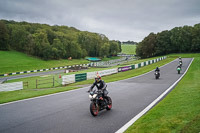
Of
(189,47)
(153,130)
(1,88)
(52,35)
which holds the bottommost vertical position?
(1,88)

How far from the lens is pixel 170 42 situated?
308 ft

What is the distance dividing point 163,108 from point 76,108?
14.7ft

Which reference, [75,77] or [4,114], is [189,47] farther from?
[4,114]

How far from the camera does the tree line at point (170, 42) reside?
9019 cm

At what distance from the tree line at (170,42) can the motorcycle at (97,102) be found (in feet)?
289

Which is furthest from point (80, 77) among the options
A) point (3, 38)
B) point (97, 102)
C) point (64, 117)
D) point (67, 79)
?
point (3, 38)

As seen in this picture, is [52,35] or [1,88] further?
[52,35]

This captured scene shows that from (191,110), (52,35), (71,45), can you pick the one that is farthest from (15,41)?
(191,110)

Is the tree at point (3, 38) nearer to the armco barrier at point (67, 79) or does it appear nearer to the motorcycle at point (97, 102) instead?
the armco barrier at point (67, 79)

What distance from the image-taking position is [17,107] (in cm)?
923

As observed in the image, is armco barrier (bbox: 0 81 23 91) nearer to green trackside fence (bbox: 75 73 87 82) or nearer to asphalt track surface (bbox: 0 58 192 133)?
green trackside fence (bbox: 75 73 87 82)

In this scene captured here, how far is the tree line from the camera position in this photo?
9019 centimetres

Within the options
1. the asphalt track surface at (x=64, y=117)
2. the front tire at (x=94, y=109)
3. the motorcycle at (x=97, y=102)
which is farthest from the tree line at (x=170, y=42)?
the front tire at (x=94, y=109)

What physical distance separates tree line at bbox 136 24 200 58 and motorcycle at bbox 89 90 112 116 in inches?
3470
